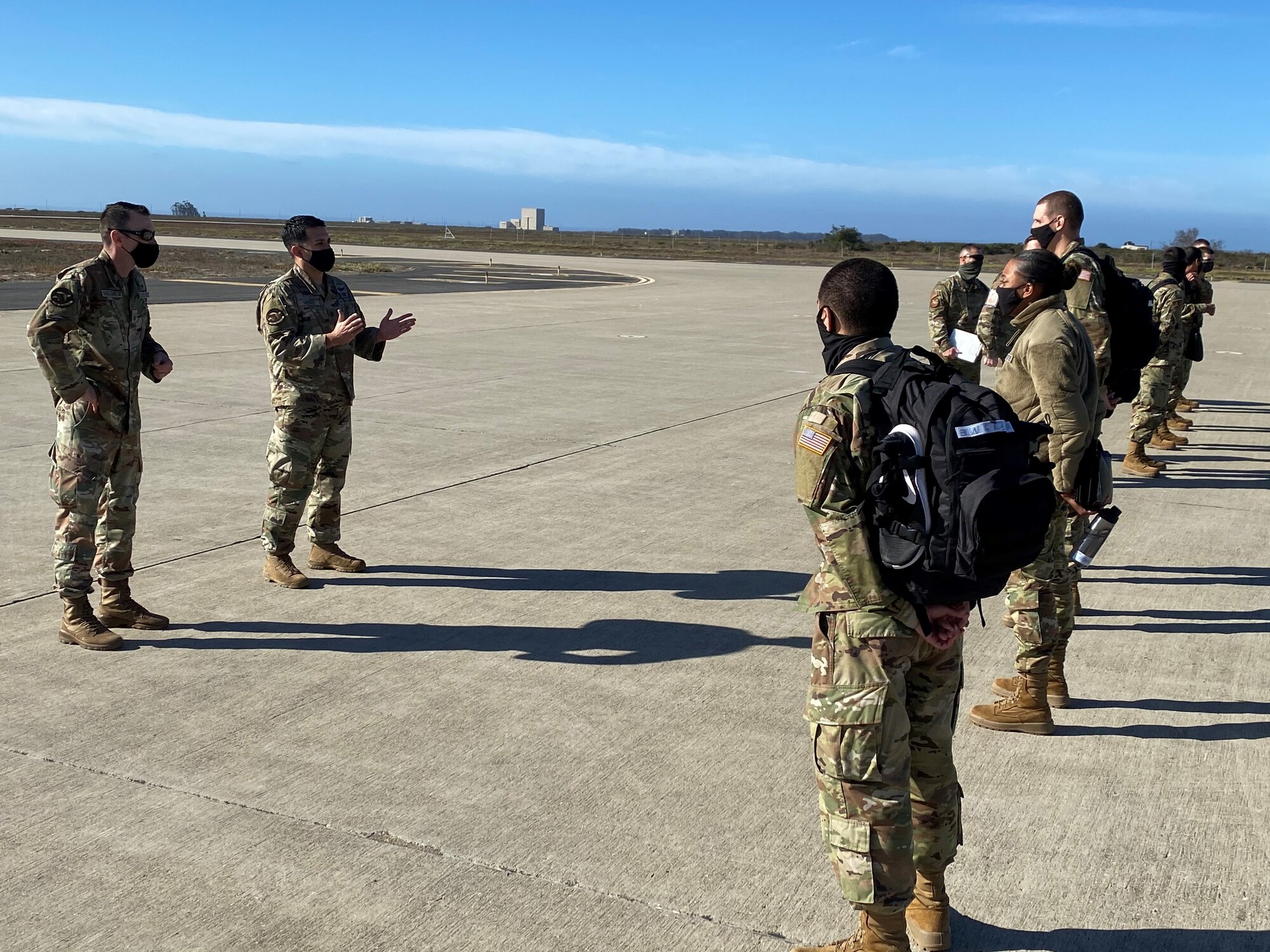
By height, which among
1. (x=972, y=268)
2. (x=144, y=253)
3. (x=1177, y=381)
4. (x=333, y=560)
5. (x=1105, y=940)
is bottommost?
(x=1105, y=940)

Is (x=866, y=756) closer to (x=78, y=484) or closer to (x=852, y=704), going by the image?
(x=852, y=704)

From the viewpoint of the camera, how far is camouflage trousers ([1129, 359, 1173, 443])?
10.4m

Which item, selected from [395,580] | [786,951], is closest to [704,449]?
[395,580]

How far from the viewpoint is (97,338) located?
566 centimetres

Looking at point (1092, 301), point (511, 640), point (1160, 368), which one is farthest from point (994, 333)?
point (511, 640)

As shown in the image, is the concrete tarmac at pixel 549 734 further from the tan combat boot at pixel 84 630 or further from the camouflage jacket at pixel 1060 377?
the camouflage jacket at pixel 1060 377

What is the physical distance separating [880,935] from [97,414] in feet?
14.2

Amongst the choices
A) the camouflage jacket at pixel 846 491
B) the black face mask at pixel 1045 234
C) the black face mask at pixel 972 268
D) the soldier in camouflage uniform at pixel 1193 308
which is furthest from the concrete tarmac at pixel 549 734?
the black face mask at pixel 972 268

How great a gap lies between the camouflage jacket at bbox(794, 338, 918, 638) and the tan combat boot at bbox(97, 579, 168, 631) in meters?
3.97

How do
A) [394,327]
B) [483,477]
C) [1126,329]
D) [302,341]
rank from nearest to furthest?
[1126,329] → [302,341] → [394,327] → [483,477]

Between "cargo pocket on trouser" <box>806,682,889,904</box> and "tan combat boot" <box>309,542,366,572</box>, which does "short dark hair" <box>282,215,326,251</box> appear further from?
"cargo pocket on trouser" <box>806,682,889,904</box>

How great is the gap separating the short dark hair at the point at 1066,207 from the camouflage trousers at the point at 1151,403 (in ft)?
15.9

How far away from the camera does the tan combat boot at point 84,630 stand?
5547mm

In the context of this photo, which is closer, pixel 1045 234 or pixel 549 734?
pixel 549 734
